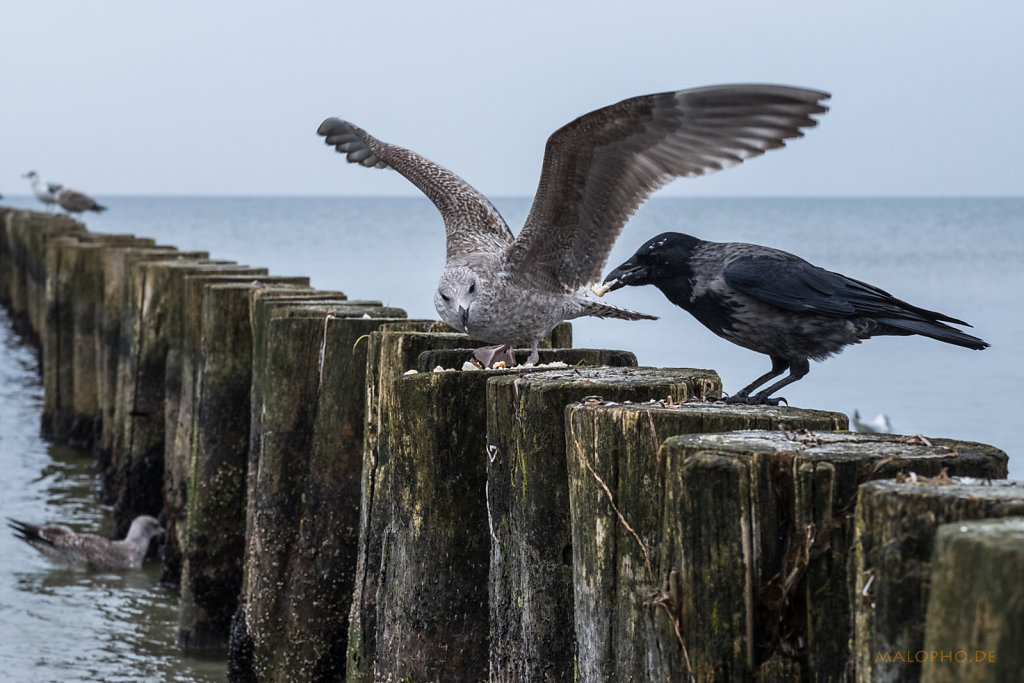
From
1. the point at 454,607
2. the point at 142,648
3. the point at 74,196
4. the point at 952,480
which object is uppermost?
the point at 74,196

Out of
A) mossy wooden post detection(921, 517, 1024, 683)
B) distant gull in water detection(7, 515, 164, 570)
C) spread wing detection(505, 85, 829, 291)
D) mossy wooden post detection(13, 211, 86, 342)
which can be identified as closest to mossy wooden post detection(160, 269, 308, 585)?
distant gull in water detection(7, 515, 164, 570)

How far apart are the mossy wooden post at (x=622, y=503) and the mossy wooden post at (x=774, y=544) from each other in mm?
254

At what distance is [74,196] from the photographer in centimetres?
2842

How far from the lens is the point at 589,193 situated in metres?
6.31

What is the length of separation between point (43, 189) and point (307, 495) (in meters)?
30.2

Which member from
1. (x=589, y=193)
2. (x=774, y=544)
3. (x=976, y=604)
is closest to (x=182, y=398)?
(x=589, y=193)

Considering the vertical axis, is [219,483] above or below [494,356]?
below

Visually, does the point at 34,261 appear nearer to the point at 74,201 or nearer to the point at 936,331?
the point at 74,201

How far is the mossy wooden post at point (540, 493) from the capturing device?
3670 mm

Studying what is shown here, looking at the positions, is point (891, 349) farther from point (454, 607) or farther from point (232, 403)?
point (454, 607)

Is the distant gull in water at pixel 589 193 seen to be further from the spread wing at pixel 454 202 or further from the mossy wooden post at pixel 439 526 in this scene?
the mossy wooden post at pixel 439 526

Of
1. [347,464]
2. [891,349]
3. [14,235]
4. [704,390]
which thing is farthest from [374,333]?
[14,235]

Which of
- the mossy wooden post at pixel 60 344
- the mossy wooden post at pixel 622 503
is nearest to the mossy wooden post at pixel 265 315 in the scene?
the mossy wooden post at pixel 622 503

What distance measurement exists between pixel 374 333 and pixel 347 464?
83 centimetres
